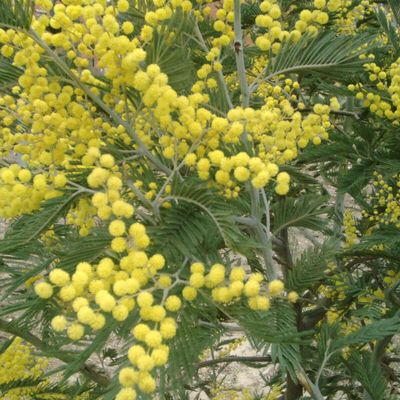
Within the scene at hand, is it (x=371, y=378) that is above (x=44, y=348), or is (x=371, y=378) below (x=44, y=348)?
below

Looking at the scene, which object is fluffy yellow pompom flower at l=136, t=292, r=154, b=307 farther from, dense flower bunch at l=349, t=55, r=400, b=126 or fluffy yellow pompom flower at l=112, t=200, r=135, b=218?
dense flower bunch at l=349, t=55, r=400, b=126

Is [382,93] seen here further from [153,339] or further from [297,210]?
[153,339]

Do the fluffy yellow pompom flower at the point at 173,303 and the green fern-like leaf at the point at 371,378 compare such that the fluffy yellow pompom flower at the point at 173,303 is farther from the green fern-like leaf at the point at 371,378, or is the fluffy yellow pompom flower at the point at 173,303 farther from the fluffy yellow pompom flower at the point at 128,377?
the green fern-like leaf at the point at 371,378

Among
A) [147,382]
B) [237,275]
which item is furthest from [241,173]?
[147,382]

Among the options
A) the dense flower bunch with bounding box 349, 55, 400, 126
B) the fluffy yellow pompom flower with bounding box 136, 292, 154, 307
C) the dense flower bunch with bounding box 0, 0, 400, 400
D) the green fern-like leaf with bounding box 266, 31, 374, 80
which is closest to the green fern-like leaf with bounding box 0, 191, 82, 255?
the dense flower bunch with bounding box 0, 0, 400, 400

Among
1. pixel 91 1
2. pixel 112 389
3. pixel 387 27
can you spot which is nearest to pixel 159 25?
pixel 91 1

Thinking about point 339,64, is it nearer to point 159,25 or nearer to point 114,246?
point 159,25

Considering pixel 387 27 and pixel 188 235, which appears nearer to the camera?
pixel 188 235

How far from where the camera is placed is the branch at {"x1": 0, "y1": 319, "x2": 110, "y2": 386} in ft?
4.14

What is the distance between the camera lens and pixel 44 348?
69.0 inches

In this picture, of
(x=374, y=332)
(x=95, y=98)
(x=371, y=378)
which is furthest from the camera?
(x=371, y=378)

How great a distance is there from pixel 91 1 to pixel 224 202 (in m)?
0.52

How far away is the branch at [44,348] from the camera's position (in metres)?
1.26

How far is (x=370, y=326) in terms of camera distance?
1522mm
